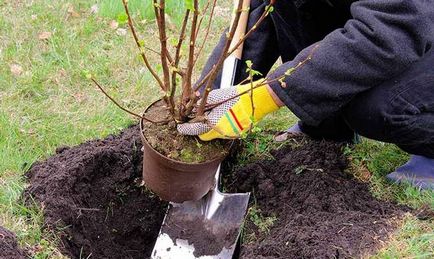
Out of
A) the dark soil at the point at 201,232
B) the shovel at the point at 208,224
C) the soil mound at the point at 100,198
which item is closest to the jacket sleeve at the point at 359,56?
the shovel at the point at 208,224

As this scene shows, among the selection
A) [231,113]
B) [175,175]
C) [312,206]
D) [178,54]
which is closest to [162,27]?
[178,54]

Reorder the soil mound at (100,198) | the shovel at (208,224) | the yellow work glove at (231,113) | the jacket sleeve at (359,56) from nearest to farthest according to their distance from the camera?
the jacket sleeve at (359,56), the yellow work glove at (231,113), the soil mound at (100,198), the shovel at (208,224)

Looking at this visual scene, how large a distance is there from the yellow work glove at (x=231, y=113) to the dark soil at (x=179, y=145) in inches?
1.8

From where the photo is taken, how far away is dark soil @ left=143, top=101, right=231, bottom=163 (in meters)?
2.15

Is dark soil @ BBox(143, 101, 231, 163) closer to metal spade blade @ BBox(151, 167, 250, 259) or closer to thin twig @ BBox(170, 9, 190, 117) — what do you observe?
thin twig @ BBox(170, 9, 190, 117)

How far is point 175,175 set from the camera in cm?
216

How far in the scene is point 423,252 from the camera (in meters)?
1.99

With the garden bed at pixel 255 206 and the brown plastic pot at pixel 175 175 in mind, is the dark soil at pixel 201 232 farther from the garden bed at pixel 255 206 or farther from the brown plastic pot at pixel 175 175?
the brown plastic pot at pixel 175 175

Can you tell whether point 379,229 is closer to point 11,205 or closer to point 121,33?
point 11,205

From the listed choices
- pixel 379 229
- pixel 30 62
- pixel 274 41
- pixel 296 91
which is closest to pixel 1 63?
pixel 30 62

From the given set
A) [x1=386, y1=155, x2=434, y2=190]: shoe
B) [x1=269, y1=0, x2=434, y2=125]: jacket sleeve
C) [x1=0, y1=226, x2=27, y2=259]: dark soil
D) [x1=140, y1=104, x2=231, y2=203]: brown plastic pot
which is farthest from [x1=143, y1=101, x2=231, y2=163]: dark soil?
[x1=386, y1=155, x2=434, y2=190]: shoe

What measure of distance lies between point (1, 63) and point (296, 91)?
6.62 ft

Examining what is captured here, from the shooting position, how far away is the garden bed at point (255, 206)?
210cm

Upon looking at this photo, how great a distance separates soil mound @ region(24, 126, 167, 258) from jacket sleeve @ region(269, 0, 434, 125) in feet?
2.75
